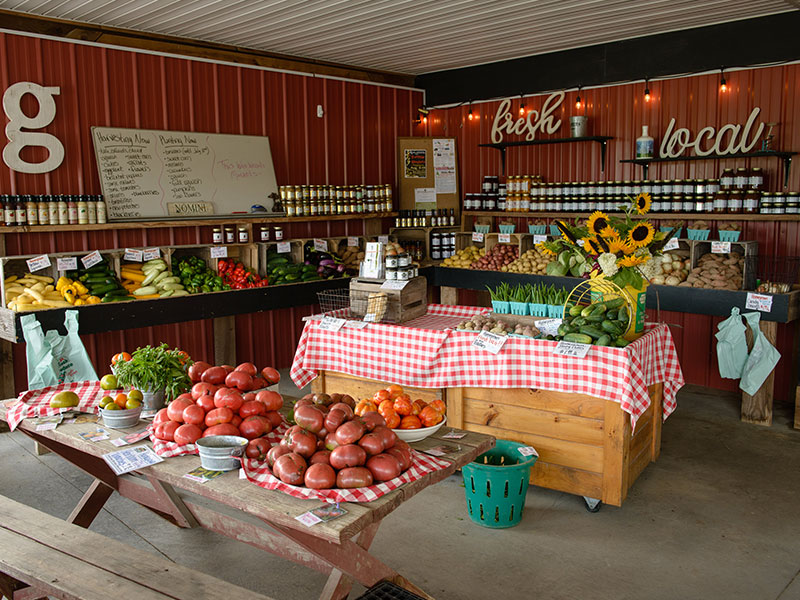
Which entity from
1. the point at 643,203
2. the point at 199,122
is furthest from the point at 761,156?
the point at 199,122

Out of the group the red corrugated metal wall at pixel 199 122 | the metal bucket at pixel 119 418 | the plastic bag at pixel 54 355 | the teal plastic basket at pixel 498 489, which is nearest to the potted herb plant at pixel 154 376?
the metal bucket at pixel 119 418

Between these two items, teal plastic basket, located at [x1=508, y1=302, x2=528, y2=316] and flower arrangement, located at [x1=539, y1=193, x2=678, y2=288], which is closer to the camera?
flower arrangement, located at [x1=539, y1=193, x2=678, y2=288]

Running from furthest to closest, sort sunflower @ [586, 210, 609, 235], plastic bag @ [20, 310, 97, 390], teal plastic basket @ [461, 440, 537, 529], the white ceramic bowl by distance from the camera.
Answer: plastic bag @ [20, 310, 97, 390], sunflower @ [586, 210, 609, 235], teal plastic basket @ [461, 440, 537, 529], the white ceramic bowl

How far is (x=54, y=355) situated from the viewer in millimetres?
5383

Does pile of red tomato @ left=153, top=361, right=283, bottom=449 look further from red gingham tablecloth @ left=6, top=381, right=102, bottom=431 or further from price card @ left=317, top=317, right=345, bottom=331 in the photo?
price card @ left=317, top=317, right=345, bottom=331

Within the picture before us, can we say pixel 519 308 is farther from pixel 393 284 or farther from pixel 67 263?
pixel 67 263

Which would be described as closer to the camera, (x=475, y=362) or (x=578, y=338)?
(x=578, y=338)

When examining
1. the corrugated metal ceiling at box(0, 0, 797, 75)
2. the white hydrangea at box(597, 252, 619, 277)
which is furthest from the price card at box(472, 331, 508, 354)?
the corrugated metal ceiling at box(0, 0, 797, 75)

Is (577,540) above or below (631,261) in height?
below

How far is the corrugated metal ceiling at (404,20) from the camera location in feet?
18.9

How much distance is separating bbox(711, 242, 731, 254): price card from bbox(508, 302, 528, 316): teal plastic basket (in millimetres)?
2443

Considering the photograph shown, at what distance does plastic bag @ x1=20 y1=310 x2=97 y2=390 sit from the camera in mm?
5297

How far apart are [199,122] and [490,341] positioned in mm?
4177

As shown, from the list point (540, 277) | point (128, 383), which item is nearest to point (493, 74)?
point (540, 277)
